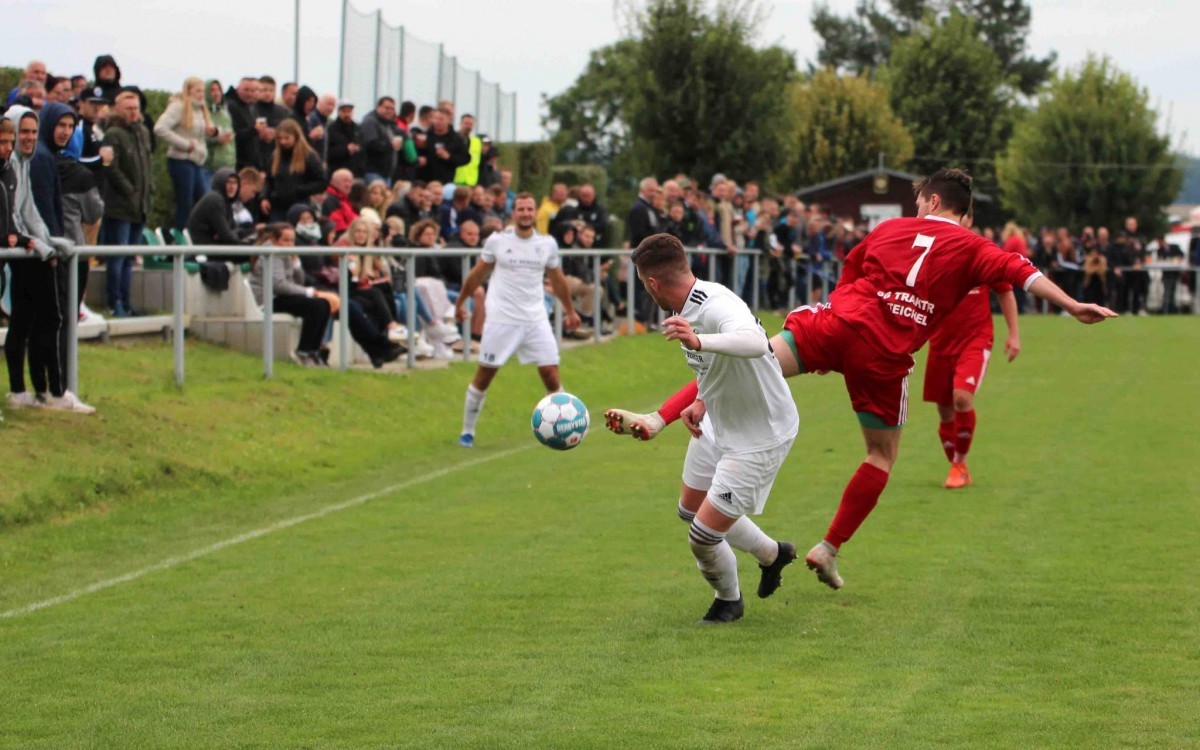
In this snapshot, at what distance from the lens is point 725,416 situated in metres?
7.40

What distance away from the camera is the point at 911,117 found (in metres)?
80.5

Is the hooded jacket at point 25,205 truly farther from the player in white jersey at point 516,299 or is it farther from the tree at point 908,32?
the tree at point 908,32

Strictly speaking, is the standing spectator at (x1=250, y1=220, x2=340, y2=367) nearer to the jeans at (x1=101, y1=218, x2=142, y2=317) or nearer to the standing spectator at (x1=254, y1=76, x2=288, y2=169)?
the jeans at (x1=101, y1=218, x2=142, y2=317)

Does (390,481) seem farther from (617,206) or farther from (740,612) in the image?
(617,206)

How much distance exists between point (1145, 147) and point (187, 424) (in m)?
55.2

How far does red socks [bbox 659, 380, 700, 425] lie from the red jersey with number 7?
0.97 metres

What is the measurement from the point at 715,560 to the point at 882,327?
4.92 ft

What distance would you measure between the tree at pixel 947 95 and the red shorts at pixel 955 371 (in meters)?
69.6

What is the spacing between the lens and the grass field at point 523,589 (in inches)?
235

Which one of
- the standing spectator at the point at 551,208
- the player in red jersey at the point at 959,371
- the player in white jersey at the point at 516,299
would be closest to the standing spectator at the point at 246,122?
the player in white jersey at the point at 516,299

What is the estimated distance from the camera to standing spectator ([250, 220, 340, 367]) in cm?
1565

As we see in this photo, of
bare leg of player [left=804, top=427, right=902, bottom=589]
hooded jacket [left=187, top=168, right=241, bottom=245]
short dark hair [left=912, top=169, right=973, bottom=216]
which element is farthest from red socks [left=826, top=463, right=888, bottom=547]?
hooded jacket [left=187, top=168, right=241, bottom=245]

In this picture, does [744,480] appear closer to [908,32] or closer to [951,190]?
[951,190]

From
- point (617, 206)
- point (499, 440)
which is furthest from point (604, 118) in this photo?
point (499, 440)
